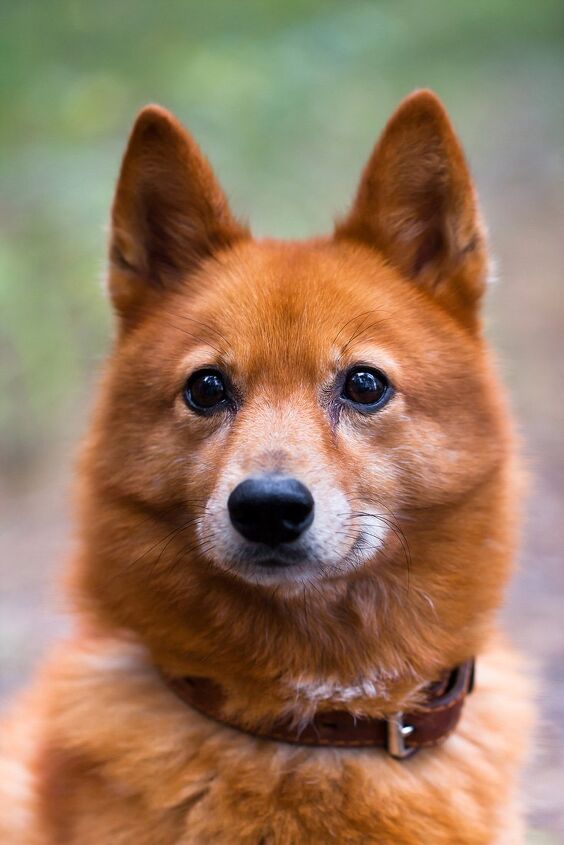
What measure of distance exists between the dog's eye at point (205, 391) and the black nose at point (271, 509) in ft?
1.50

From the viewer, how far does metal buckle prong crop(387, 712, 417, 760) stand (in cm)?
296

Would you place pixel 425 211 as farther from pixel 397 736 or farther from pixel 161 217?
pixel 397 736

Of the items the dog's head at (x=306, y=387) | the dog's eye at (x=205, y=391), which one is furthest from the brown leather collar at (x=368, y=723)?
the dog's eye at (x=205, y=391)

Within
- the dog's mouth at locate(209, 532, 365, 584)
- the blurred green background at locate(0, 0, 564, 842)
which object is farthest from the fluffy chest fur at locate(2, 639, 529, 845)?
the blurred green background at locate(0, 0, 564, 842)

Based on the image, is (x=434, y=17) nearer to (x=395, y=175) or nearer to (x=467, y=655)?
(x=395, y=175)

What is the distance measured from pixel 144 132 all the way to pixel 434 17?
620 centimetres

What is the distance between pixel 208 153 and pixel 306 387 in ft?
16.9

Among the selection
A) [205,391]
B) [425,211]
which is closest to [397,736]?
[205,391]

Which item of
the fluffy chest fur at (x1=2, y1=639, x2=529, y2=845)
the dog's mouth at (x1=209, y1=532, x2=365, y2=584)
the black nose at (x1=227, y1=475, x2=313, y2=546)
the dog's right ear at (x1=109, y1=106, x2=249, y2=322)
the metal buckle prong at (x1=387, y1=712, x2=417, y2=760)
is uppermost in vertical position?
the dog's right ear at (x1=109, y1=106, x2=249, y2=322)

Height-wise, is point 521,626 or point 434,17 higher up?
point 434,17

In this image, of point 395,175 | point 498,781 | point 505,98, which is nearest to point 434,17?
point 505,98

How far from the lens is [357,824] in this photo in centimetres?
278

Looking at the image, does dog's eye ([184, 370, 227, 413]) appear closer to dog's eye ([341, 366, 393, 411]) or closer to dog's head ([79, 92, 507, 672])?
dog's head ([79, 92, 507, 672])

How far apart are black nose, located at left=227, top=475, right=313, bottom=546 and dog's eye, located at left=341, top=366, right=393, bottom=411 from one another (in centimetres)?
45
